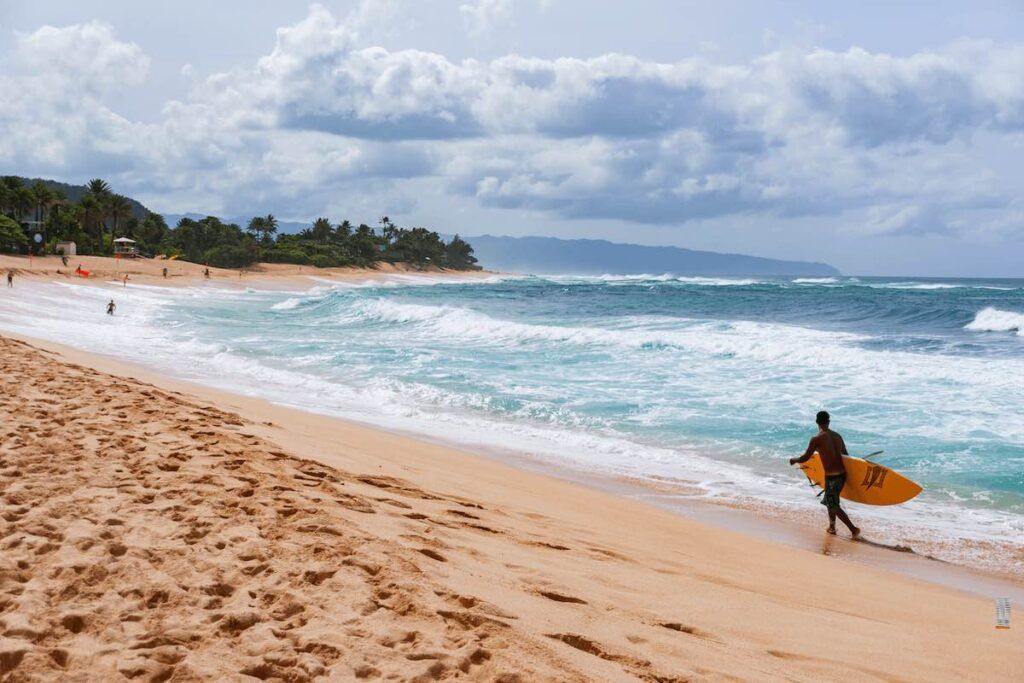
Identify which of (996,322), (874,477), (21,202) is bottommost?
(874,477)

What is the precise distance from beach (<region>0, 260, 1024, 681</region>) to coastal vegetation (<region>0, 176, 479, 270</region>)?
67384mm

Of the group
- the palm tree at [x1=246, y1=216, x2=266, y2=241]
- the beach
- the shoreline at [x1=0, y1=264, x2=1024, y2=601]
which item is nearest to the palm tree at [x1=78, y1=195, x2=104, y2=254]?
the palm tree at [x1=246, y1=216, x2=266, y2=241]

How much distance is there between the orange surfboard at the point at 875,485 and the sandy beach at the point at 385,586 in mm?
1888

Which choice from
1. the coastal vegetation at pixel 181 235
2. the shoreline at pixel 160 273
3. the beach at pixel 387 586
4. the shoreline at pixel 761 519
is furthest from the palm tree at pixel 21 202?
the beach at pixel 387 586

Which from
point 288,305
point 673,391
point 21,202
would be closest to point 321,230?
point 21,202

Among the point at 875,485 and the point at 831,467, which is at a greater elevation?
the point at 831,467

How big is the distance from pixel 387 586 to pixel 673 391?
41.1 ft

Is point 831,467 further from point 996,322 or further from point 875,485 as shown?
point 996,322

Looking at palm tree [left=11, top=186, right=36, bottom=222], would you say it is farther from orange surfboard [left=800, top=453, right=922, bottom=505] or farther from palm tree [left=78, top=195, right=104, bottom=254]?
orange surfboard [left=800, top=453, right=922, bottom=505]

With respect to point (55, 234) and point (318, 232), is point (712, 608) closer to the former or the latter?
point (55, 234)

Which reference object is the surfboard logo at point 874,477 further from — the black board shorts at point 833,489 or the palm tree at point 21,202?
the palm tree at point 21,202

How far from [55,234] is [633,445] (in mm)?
77369

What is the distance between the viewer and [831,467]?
27.9 feet

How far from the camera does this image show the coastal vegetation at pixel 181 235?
73688mm
